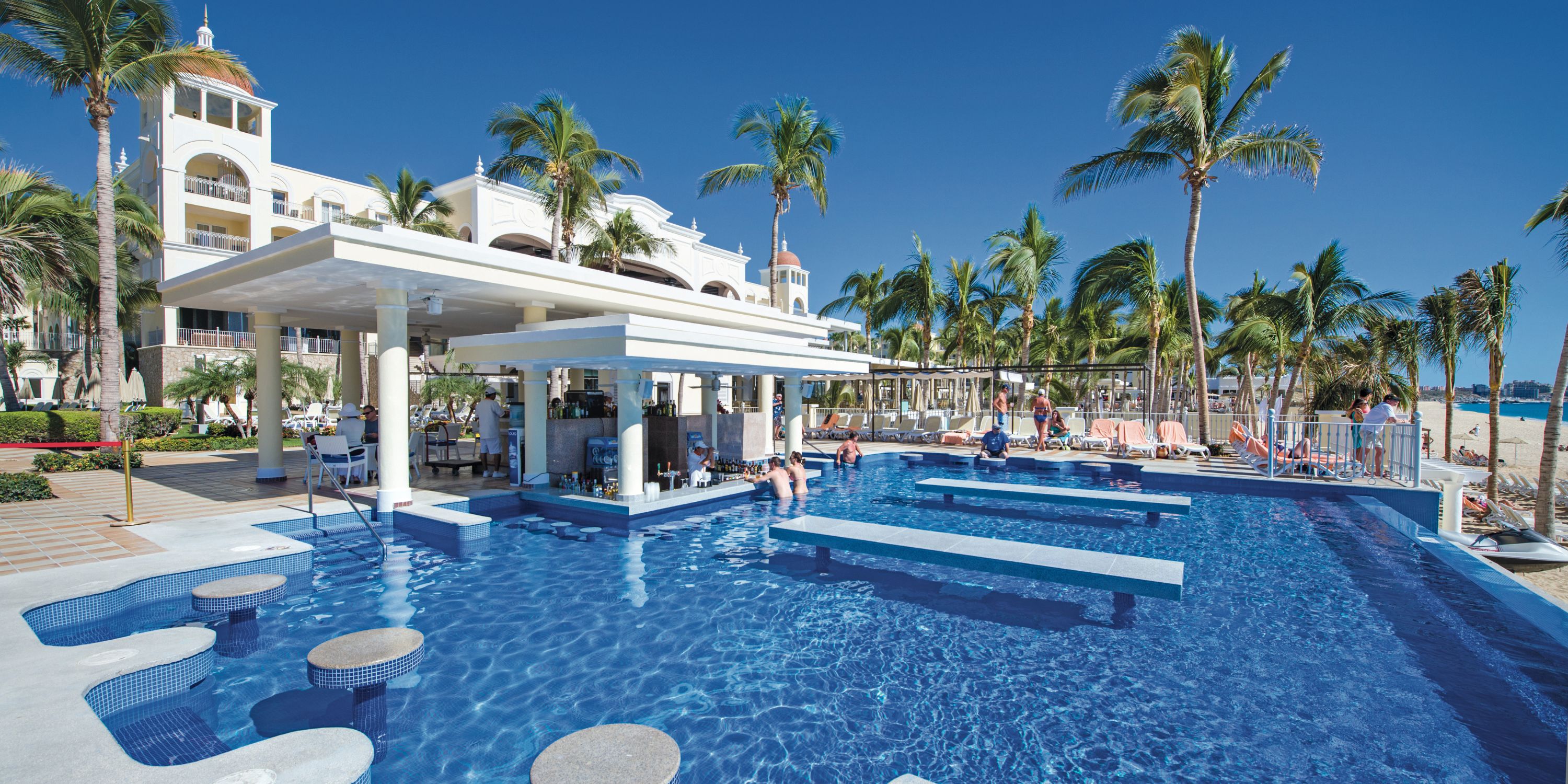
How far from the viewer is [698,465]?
1253 centimetres

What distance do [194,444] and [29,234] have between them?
22.4 feet

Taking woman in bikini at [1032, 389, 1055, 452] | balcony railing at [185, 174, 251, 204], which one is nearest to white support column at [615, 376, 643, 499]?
woman in bikini at [1032, 389, 1055, 452]

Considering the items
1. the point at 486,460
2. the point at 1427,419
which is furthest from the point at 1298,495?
the point at 1427,419

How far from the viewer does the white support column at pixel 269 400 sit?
12.1 metres

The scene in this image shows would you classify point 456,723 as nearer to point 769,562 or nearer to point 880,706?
point 880,706

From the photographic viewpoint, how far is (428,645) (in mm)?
5488

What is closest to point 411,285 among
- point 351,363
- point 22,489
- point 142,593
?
point 142,593

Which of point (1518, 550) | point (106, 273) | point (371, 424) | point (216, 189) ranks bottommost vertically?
A: point (1518, 550)

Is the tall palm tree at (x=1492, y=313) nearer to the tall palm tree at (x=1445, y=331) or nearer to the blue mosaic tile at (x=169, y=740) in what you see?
the tall palm tree at (x=1445, y=331)

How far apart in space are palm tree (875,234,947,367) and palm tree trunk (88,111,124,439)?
21.9m

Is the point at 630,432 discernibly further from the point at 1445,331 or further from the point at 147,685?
the point at 1445,331

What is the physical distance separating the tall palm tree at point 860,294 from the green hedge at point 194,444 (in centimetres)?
2195

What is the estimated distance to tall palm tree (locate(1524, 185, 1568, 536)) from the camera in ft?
43.5

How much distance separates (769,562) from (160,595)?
19.6 ft
